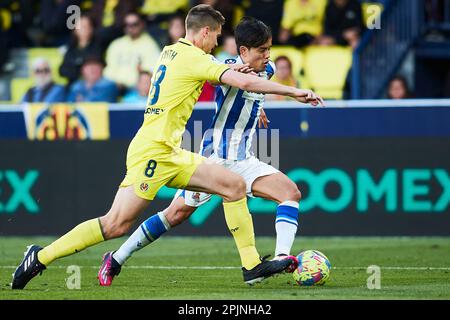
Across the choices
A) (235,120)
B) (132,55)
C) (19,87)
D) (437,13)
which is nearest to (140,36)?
(132,55)

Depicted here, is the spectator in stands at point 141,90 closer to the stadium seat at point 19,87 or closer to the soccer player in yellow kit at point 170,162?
the stadium seat at point 19,87

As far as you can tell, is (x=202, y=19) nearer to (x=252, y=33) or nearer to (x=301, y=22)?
(x=252, y=33)

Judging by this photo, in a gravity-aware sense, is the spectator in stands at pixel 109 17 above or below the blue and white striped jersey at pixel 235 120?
above

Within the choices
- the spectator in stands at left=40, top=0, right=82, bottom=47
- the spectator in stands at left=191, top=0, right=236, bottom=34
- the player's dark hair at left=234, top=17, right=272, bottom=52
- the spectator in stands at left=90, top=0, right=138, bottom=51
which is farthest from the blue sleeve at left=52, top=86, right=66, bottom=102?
the player's dark hair at left=234, top=17, right=272, bottom=52

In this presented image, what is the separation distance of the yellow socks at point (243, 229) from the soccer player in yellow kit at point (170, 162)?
2 centimetres

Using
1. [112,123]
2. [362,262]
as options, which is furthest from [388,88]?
[362,262]

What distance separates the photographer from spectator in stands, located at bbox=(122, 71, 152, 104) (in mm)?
16641

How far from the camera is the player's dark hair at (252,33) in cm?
952

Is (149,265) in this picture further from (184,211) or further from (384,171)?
(384,171)

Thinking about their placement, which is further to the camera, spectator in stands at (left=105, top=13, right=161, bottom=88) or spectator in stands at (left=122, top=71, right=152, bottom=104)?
spectator in stands at (left=105, top=13, right=161, bottom=88)

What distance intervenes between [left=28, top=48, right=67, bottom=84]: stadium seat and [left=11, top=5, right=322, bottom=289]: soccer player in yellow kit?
A: 9.48 metres

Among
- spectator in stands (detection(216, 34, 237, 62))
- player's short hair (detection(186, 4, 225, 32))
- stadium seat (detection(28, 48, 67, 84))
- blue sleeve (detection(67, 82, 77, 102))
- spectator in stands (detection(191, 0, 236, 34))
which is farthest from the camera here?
stadium seat (detection(28, 48, 67, 84))

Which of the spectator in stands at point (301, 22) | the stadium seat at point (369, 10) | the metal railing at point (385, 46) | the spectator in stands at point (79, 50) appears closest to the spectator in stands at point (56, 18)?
the spectator in stands at point (79, 50)

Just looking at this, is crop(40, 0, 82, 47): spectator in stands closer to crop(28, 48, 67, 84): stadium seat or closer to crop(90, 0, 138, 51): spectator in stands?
crop(28, 48, 67, 84): stadium seat
